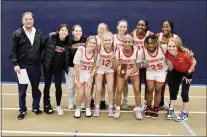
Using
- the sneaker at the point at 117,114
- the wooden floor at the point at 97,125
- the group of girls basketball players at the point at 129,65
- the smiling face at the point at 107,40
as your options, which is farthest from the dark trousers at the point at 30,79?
the sneaker at the point at 117,114

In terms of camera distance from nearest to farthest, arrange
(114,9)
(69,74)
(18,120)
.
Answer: (18,120), (69,74), (114,9)

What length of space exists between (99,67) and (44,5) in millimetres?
3754

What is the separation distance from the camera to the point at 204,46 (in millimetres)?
7719

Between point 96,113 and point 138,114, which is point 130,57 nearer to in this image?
point 138,114

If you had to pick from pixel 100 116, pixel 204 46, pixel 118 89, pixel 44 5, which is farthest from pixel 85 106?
pixel 204 46

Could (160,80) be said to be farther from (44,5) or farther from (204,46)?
(44,5)

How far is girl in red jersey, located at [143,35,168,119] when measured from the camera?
454cm

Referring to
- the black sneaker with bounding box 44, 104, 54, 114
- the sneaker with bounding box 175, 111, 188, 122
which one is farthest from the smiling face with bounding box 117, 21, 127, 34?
the black sneaker with bounding box 44, 104, 54, 114

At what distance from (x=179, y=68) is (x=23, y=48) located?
2627 millimetres

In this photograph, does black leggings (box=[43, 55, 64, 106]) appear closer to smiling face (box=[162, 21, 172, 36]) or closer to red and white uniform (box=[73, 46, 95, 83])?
red and white uniform (box=[73, 46, 95, 83])

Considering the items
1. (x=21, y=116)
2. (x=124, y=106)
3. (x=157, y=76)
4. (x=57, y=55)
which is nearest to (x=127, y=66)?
(x=157, y=76)

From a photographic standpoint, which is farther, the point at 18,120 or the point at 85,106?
the point at 85,106

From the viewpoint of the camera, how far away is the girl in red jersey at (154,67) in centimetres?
454

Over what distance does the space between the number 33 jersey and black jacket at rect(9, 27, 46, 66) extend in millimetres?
1831
